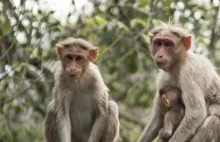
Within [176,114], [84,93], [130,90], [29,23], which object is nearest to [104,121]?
[84,93]

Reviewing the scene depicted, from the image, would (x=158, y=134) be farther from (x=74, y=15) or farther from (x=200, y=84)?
(x=74, y=15)

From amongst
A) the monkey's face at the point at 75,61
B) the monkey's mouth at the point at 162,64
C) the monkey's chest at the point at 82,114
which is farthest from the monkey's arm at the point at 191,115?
the monkey's face at the point at 75,61

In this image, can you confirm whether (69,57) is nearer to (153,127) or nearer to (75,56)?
(75,56)

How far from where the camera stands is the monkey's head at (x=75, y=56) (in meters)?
11.8

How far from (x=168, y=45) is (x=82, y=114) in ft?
7.03

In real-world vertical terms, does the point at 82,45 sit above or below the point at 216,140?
above

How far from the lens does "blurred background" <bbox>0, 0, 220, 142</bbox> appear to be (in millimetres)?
14365

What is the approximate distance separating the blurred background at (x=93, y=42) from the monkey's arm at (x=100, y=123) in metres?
2.26

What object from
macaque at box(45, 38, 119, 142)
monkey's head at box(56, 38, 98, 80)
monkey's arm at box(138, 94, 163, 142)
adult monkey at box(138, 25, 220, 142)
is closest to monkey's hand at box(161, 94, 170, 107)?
adult monkey at box(138, 25, 220, 142)

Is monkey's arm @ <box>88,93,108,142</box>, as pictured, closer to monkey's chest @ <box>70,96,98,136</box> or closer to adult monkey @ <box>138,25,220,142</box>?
monkey's chest @ <box>70,96,98,136</box>

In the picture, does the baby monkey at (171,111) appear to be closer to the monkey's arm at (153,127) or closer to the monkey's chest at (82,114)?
the monkey's arm at (153,127)

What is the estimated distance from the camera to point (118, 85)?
19.6 m

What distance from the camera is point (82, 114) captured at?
1241 centimetres

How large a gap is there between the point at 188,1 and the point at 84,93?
531cm
